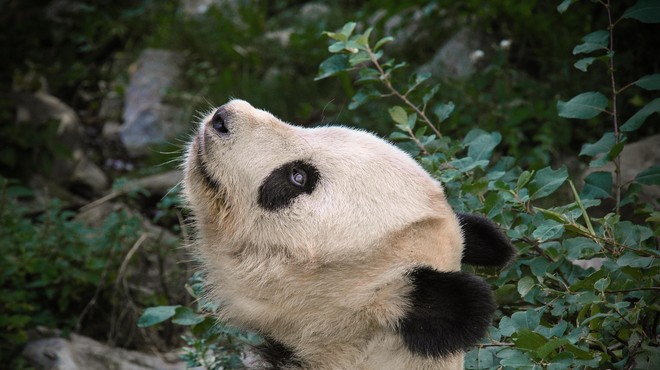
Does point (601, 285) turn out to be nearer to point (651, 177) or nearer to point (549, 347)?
point (549, 347)

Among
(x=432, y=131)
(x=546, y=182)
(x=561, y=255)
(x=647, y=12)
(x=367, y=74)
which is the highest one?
(x=647, y=12)

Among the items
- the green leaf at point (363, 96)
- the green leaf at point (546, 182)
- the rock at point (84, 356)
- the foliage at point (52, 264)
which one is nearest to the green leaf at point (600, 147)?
the green leaf at point (546, 182)

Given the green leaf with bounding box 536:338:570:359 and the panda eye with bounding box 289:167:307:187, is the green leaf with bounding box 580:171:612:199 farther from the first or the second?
the panda eye with bounding box 289:167:307:187

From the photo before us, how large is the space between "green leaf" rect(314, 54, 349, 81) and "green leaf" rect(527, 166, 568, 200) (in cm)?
100

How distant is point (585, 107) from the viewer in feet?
10.3

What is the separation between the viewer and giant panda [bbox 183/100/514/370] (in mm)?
2404

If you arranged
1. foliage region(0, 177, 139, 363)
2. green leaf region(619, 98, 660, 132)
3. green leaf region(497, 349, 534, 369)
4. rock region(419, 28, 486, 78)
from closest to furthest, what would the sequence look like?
1. green leaf region(497, 349, 534, 369)
2. green leaf region(619, 98, 660, 132)
3. foliage region(0, 177, 139, 363)
4. rock region(419, 28, 486, 78)

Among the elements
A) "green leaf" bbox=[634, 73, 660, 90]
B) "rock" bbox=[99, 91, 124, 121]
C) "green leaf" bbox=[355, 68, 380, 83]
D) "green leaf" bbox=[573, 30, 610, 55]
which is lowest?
"rock" bbox=[99, 91, 124, 121]

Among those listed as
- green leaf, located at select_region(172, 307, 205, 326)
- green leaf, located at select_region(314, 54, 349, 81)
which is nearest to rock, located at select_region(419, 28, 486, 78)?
green leaf, located at select_region(314, 54, 349, 81)

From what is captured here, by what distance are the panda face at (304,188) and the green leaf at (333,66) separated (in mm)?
726

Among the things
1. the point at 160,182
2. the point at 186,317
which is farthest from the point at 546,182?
the point at 160,182

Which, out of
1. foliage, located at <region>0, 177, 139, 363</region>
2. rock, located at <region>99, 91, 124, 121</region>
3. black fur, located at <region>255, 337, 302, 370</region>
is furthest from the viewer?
rock, located at <region>99, 91, 124, 121</region>

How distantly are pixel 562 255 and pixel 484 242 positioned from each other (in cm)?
34

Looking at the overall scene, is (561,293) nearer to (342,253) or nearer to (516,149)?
(342,253)
